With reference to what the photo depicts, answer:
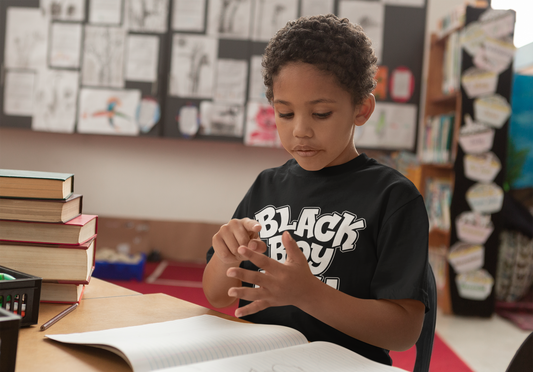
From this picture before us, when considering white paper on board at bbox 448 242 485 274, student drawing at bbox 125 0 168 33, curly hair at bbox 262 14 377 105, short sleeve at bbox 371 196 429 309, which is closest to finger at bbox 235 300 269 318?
short sleeve at bbox 371 196 429 309

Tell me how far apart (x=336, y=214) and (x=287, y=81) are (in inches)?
10.4

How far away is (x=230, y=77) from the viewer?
3082mm

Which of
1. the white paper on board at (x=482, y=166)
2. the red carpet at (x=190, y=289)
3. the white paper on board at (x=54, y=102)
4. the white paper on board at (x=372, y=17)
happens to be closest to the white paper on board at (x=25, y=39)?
the white paper on board at (x=54, y=102)

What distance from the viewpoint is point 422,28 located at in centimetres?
307

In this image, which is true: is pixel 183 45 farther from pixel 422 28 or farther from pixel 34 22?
pixel 422 28

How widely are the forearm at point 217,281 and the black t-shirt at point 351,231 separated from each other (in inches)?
2.6

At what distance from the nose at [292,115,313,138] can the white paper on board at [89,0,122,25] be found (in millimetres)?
2639

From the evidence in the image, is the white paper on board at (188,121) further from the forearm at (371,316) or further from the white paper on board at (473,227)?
the forearm at (371,316)

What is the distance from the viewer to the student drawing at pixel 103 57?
9.98ft

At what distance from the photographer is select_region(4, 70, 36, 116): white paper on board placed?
3.03m

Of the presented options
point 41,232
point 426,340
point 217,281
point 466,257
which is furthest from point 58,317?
point 466,257

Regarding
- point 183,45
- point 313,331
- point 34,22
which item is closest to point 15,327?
point 313,331

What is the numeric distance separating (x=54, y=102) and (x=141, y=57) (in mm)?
635

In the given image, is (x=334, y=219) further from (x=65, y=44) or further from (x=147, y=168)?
(x=65, y=44)
